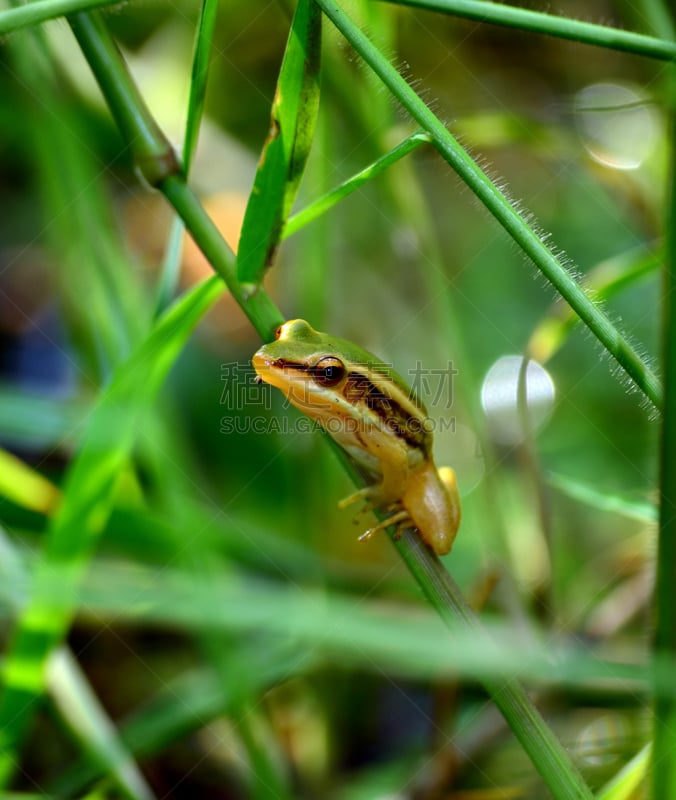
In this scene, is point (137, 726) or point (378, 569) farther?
point (378, 569)

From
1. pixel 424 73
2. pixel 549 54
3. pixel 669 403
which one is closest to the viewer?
pixel 669 403

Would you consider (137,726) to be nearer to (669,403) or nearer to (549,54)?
(669,403)

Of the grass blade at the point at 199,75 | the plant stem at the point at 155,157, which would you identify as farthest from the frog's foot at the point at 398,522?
the grass blade at the point at 199,75

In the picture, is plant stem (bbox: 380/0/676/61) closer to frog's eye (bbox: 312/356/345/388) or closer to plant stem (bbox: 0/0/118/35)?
plant stem (bbox: 0/0/118/35)

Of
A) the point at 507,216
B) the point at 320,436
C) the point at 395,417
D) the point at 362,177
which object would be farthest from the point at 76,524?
the point at 507,216

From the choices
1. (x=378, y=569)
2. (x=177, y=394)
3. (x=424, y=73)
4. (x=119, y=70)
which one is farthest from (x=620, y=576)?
(x=424, y=73)

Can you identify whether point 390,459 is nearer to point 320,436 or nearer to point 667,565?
point 320,436
